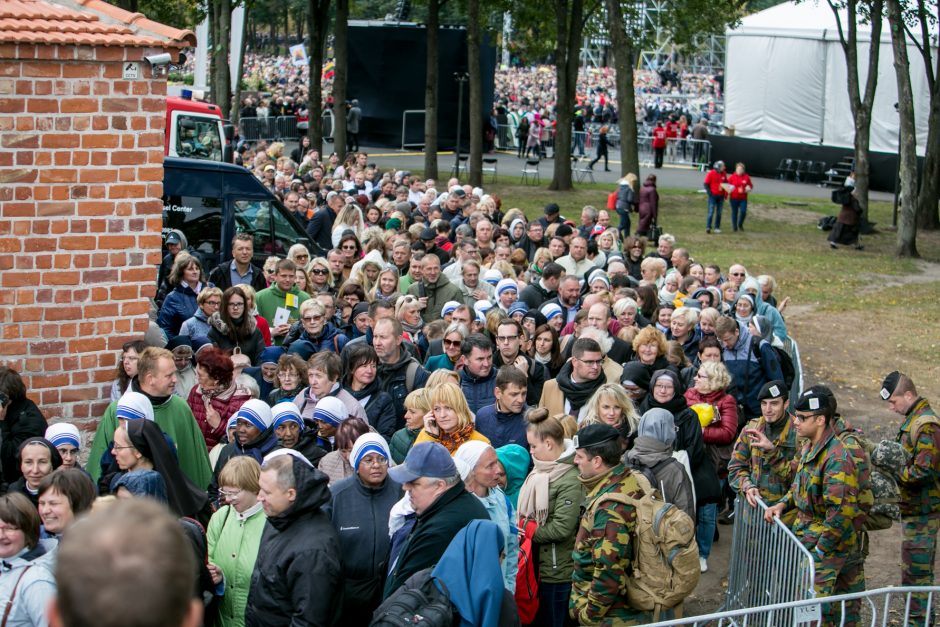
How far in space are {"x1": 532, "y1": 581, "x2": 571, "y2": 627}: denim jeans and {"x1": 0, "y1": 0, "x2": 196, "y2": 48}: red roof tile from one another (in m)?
4.15

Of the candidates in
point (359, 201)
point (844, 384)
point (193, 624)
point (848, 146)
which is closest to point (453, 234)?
point (359, 201)

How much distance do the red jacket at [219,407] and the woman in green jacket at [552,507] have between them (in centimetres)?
226

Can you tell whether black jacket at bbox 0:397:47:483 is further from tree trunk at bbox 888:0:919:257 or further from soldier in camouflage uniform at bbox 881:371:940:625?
tree trunk at bbox 888:0:919:257

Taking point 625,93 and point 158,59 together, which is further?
point 625,93

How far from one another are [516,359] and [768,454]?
Answer: 7.34ft

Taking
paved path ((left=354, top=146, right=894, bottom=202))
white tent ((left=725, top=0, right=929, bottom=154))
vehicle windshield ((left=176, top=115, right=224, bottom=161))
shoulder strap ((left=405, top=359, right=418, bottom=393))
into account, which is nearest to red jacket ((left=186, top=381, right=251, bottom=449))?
shoulder strap ((left=405, top=359, right=418, bottom=393))

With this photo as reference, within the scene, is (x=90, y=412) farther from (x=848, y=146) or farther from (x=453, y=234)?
(x=848, y=146)

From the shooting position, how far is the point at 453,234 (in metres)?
16.5

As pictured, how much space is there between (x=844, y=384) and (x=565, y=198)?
1614cm

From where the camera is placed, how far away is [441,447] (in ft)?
17.5

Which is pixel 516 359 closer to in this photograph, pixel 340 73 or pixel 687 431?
pixel 687 431

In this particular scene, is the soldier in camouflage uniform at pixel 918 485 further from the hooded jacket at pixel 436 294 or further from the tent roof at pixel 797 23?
the tent roof at pixel 797 23

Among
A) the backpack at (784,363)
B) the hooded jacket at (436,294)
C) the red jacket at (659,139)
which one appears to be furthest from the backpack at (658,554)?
the red jacket at (659,139)

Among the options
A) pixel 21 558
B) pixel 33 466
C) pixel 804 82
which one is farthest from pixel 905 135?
pixel 21 558
